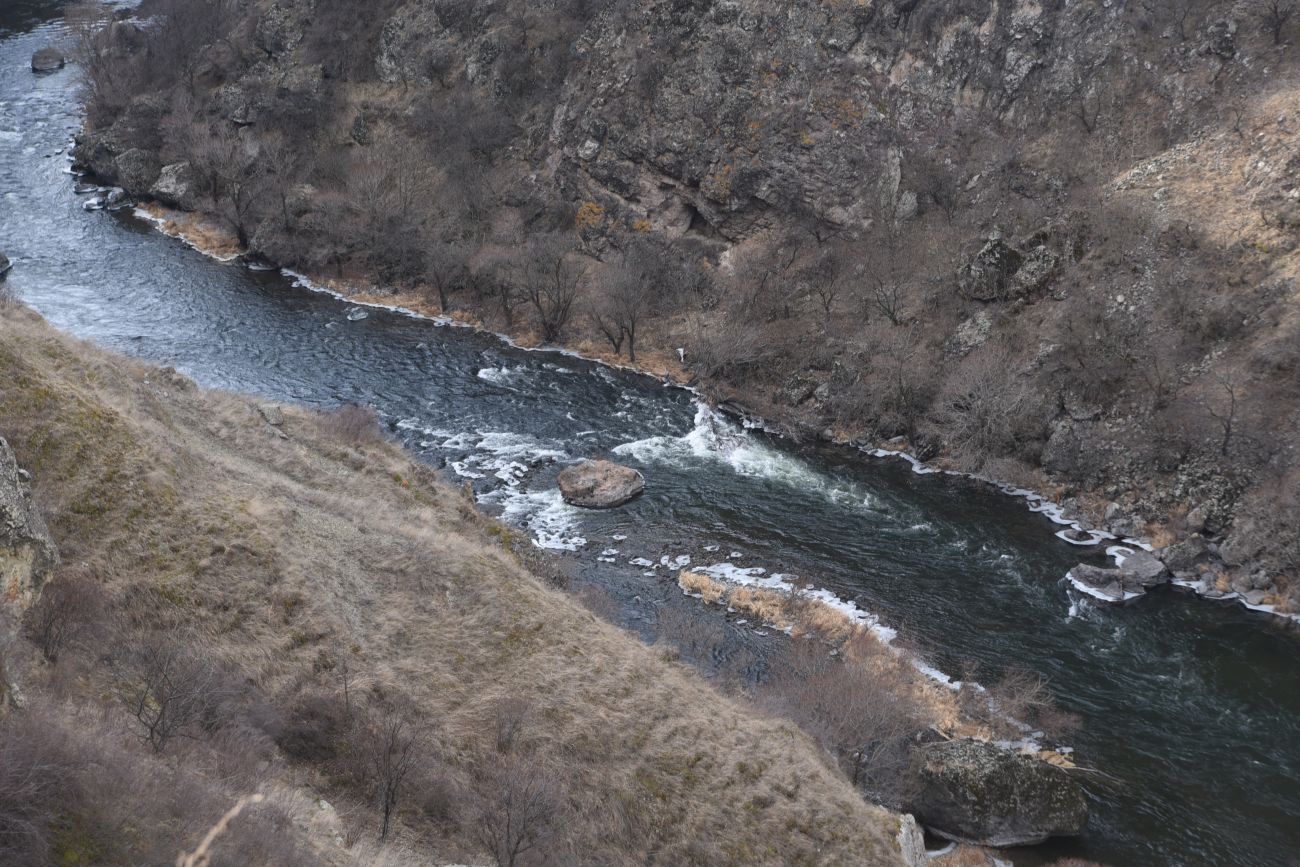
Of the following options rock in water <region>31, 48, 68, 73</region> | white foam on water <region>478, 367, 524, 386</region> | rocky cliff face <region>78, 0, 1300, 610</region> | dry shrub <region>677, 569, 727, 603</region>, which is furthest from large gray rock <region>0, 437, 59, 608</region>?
rock in water <region>31, 48, 68, 73</region>

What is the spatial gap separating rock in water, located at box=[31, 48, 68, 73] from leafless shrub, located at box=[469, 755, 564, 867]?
92.2 m

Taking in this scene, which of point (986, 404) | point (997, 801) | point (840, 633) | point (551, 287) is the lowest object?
point (840, 633)

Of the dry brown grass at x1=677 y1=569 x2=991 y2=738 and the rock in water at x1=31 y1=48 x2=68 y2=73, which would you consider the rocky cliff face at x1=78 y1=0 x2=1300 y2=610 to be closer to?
the dry brown grass at x1=677 y1=569 x2=991 y2=738

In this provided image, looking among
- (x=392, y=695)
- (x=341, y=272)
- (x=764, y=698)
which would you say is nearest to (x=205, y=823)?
(x=392, y=695)

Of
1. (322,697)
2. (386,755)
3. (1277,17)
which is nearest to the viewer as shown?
(386,755)

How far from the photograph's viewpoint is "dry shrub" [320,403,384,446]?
35781 mm

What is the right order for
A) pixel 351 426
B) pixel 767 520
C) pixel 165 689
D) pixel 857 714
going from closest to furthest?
pixel 165 689 < pixel 857 714 < pixel 351 426 < pixel 767 520

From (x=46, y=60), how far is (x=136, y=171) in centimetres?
2626

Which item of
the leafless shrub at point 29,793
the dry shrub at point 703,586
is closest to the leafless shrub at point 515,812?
the leafless shrub at point 29,793

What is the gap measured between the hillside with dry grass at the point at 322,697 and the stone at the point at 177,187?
47814mm

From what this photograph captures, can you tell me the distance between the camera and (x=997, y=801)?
946 inches

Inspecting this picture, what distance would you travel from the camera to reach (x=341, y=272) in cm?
6291

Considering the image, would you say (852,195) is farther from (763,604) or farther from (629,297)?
(763,604)

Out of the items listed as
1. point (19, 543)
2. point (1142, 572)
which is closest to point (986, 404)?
point (1142, 572)
